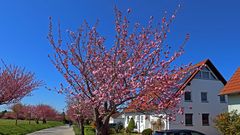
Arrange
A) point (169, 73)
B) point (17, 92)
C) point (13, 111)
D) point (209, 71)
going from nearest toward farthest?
point (169, 73), point (17, 92), point (209, 71), point (13, 111)

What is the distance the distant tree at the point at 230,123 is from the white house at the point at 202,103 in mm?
8726

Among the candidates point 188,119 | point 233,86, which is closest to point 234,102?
point 233,86

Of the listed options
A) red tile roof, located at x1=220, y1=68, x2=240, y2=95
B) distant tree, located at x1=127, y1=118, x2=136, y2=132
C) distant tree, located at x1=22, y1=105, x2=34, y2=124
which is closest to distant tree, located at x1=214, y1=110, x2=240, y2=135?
red tile roof, located at x1=220, y1=68, x2=240, y2=95

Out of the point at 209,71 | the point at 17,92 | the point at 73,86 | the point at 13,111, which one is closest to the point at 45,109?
the point at 13,111

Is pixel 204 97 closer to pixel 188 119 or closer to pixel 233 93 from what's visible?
pixel 188 119

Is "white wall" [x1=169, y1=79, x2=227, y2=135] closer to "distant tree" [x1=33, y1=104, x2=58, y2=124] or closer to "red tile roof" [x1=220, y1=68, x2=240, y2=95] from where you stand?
"red tile roof" [x1=220, y1=68, x2=240, y2=95]

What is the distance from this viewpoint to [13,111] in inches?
3223

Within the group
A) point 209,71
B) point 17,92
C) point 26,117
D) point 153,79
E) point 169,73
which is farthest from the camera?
point 26,117

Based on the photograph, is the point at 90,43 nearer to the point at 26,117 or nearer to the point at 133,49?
the point at 133,49

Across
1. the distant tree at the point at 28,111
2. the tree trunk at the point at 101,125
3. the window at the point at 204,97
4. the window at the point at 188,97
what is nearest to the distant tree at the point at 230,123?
the window at the point at 188,97

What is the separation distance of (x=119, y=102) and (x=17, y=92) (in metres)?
12.9

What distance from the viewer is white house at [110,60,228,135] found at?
29.5m

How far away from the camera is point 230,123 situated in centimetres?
1966

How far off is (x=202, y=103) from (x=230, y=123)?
11126 mm
